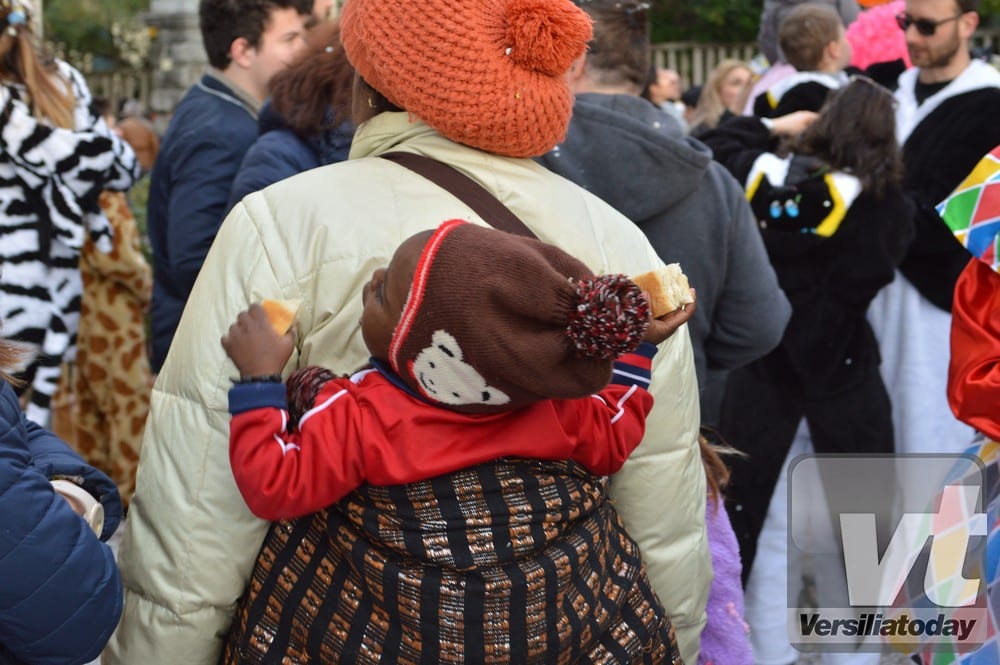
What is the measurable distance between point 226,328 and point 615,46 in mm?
1637

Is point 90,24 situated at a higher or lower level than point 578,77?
lower

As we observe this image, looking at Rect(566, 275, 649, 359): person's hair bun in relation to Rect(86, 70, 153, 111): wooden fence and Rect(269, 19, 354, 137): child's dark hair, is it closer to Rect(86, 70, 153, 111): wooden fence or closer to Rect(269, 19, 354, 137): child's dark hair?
Rect(269, 19, 354, 137): child's dark hair

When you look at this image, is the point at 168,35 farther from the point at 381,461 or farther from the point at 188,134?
the point at 381,461

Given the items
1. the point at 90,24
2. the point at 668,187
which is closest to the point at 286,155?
the point at 668,187

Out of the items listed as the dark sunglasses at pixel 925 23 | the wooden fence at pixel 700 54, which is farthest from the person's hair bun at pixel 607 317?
the wooden fence at pixel 700 54

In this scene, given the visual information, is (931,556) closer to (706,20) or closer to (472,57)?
(472,57)

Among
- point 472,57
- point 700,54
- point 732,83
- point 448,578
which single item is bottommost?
point 700,54

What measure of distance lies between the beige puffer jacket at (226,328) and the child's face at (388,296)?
0.18 m

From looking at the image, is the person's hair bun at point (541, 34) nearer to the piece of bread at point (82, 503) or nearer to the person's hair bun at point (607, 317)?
the person's hair bun at point (607, 317)

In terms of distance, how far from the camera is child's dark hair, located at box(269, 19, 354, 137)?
11.0ft

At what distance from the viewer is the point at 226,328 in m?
1.96

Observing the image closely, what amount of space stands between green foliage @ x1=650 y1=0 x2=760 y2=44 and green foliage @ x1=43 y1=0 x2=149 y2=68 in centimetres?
1158

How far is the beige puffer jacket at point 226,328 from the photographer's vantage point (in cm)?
198

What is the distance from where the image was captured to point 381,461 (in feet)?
5.89
